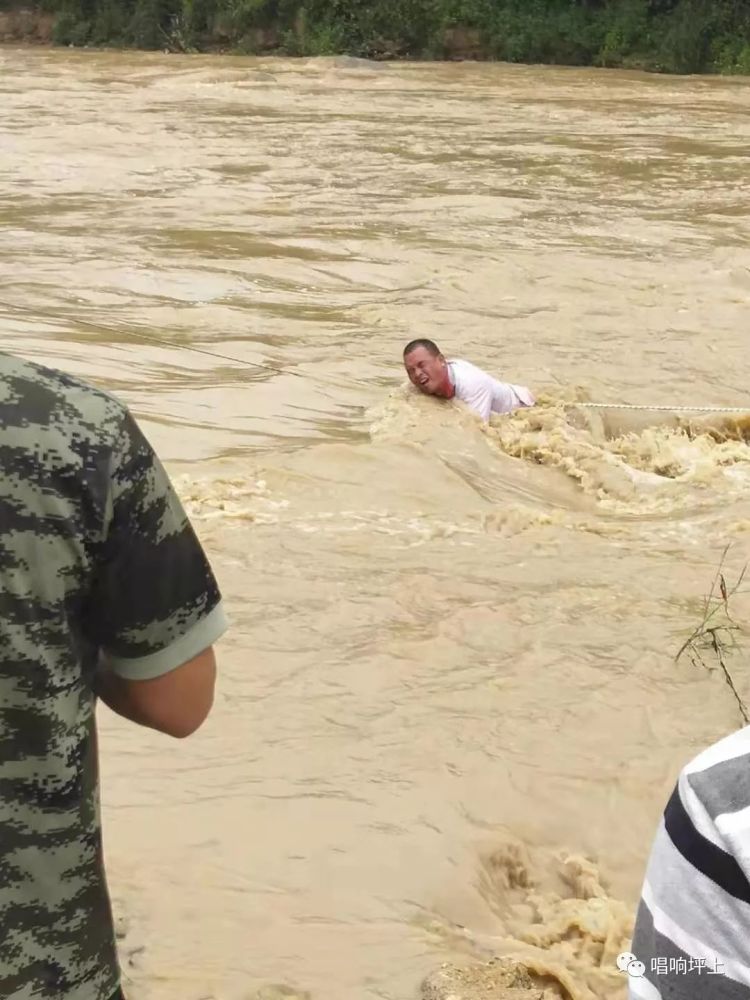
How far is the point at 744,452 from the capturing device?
23.6 feet

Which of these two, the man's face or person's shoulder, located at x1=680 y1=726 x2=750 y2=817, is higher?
person's shoulder, located at x1=680 y1=726 x2=750 y2=817

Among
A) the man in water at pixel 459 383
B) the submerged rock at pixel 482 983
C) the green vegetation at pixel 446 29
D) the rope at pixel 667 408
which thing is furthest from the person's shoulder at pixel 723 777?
the green vegetation at pixel 446 29

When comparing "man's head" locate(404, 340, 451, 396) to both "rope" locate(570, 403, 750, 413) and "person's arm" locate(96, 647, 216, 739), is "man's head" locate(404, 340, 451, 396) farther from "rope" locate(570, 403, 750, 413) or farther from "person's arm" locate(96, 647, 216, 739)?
"person's arm" locate(96, 647, 216, 739)

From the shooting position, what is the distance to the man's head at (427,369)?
24.4ft

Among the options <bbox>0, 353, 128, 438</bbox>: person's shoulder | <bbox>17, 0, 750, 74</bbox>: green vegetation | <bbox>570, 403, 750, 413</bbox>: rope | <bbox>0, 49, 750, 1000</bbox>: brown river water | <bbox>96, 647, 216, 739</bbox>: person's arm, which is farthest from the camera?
<bbox>17, 0, 750, 74</bbox>: green vegetation

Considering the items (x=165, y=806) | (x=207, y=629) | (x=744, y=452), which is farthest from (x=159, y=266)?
(x=207, y=629)

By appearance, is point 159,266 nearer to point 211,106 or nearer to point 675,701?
point 675,701

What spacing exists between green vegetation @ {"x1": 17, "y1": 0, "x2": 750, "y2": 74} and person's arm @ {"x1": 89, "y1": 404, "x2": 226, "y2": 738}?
97.2 ft

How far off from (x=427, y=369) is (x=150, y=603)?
6210 mm

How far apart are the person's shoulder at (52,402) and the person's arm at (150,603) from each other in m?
0.03

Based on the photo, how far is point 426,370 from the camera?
24.7ft

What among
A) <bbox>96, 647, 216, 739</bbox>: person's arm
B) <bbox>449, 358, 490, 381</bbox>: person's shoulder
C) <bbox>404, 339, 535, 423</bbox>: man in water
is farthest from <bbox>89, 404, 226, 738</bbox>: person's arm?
<bbox>449, 358, 490, 381</bbox>: person's shoulder

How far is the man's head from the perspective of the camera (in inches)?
293

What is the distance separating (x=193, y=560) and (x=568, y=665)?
3.07 m
